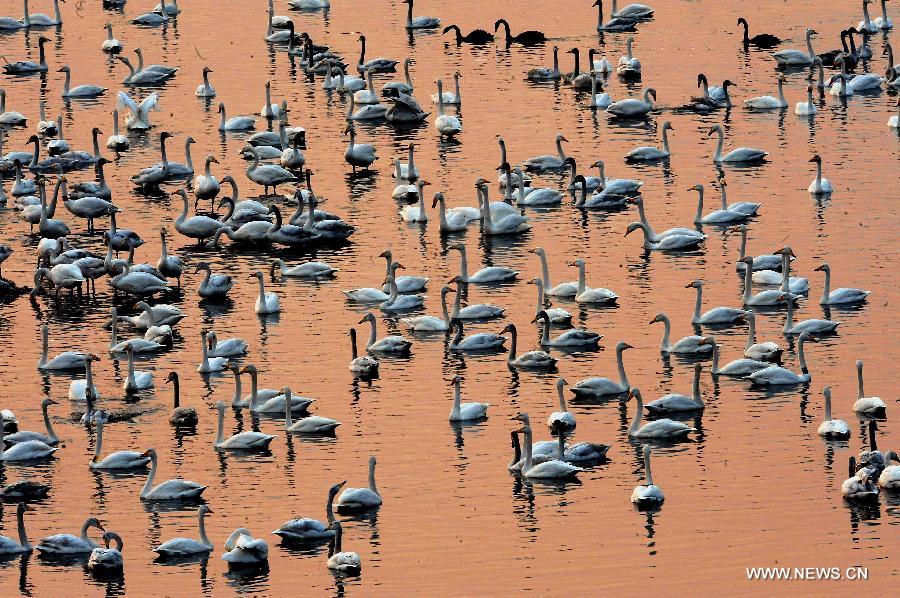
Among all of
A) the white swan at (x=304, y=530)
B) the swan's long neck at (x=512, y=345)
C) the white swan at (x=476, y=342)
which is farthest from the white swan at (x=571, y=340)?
the white swan at (x=304, y=530)

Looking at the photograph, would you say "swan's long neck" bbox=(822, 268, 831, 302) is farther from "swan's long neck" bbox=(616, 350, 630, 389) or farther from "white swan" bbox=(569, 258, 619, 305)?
"swan's long neck" bbox=(616, 350, 630, 389)

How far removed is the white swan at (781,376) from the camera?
3522 cm

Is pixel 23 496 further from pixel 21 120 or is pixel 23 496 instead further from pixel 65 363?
pixel 21 120

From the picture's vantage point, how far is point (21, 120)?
59.5 m

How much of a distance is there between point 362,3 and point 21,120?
22994 mm

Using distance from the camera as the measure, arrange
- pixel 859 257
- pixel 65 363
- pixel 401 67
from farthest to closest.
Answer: pixel 401 67 → pixel 859 257 → pixel 65 363

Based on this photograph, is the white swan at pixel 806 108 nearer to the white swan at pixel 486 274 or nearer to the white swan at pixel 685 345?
the white swan at pixel 486 274

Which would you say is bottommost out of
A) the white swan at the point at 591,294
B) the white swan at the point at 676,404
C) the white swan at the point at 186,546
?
the white swan at the point at 186,546

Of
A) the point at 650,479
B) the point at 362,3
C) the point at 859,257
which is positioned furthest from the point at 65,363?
the point at 362,3

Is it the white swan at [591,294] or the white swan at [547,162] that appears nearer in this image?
the white swan at [591,294]

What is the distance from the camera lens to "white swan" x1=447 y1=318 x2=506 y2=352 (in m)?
37.7

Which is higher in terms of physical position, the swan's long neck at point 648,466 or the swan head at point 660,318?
the swan head at point 660,318

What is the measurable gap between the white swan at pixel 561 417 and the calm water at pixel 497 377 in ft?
1.40

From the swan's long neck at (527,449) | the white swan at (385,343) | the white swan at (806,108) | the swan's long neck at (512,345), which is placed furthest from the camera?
the white swan at (806,108)
